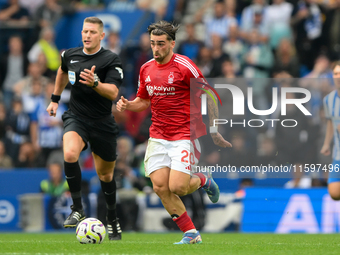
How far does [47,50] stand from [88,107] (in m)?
7.92

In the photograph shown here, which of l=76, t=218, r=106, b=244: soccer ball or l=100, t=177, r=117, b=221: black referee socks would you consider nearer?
l=76, t=218, r=106, b=244: soccer ball

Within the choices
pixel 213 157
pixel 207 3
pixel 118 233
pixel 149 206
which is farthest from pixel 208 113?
pixel 207 3

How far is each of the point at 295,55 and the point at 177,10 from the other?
4.49 meters

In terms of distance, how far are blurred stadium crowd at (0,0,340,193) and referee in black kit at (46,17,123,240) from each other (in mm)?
4084

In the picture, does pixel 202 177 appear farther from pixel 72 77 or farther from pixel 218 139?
pixel 72 77

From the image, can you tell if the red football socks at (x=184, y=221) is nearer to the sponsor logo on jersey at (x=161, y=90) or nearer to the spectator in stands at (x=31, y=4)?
the sponsor logo on jersey at (x=161, y=90)

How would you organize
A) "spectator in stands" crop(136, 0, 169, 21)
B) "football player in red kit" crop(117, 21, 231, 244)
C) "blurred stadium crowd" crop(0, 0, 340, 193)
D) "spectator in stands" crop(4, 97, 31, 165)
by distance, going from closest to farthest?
"football player in red kit" crop(117, 21, 231, 244) → "blurred stadium crowd" crop(0, 0, 340, 193) → "spectator in stands" crop(4, 97, 31, 165) → "spectator in stands" crop(136, 0, 169, 21)

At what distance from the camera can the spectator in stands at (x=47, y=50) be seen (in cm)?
1525

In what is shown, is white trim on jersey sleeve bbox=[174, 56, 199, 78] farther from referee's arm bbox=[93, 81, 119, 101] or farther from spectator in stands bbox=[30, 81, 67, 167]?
spectator in stands bbox=[30, 81, 67, 167]

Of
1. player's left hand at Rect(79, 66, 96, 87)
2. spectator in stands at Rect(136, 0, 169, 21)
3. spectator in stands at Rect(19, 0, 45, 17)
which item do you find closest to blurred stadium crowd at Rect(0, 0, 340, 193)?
spectator in stands at Rect(19, 0, 45, 17)

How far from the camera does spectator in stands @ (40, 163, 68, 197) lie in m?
12.2

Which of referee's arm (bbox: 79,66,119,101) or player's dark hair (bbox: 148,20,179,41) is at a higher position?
player's dark hair (bbox: 148,20,179,41)

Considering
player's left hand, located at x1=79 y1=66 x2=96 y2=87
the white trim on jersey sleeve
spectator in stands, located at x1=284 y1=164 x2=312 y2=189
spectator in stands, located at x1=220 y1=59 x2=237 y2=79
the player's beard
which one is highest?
spectator in stands, located at x1=220 y1=59 x2=237 y2=79

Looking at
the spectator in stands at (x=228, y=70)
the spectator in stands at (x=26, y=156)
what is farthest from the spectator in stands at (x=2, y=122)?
the spectator in stands at (x=228, y=70)
